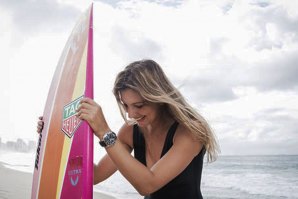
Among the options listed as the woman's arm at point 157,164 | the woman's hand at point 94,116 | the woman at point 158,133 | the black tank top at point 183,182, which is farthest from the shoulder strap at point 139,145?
the woman's hand at point 94,116

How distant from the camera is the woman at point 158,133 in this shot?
1479mm

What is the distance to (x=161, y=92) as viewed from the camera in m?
1.68

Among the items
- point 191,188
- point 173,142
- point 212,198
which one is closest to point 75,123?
point 173,142

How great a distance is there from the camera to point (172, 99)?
5.61 feet

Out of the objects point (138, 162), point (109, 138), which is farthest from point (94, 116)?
point (138, 162)

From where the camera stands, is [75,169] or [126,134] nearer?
[75,169]

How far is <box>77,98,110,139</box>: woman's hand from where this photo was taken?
1478 millimetres

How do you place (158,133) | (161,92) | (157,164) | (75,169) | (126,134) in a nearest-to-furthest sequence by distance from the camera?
(157,164), (161,92), (75,169), (158,133), (126,134)

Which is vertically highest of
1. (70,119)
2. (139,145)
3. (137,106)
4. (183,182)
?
(137,106)

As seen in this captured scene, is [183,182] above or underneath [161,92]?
underneath

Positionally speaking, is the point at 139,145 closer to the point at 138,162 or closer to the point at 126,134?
the point at 126,134

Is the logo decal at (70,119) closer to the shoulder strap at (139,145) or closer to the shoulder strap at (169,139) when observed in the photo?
the shoulder strap at (139,145)

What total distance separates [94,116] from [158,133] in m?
0.52

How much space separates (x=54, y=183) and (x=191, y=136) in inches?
37.0
